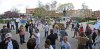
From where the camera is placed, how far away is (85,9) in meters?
122

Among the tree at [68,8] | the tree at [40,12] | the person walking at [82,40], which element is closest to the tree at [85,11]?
the tree at [68,8]

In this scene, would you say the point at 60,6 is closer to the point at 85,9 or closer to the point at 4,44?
the point at 85,9

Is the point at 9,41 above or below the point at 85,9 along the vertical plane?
above

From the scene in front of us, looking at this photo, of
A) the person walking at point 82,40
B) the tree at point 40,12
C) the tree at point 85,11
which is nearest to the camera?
the person walking at point 82,40

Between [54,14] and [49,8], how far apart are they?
8.87m

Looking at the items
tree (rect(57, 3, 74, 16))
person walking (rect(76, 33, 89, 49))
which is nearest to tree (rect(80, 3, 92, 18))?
tree (rect(57, 3, 74, 16))

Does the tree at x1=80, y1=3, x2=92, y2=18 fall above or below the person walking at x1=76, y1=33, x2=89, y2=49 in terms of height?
below

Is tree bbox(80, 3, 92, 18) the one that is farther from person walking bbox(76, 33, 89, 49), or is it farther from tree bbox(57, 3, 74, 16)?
person walking bbox(76, 33, 89, 49)

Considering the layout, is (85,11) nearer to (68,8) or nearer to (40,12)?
(68,8)

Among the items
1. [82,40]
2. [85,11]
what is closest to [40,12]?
[85,11]

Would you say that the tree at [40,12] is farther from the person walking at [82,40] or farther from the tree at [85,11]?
the person walking at [82,40]

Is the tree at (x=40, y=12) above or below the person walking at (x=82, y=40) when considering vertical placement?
below

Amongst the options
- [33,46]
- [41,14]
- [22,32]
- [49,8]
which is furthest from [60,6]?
[33,46]

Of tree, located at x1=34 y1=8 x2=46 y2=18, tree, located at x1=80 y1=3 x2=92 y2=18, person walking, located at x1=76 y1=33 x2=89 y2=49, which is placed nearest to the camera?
person walking, located at x1=76 y1=33 x2=89 y2=49
